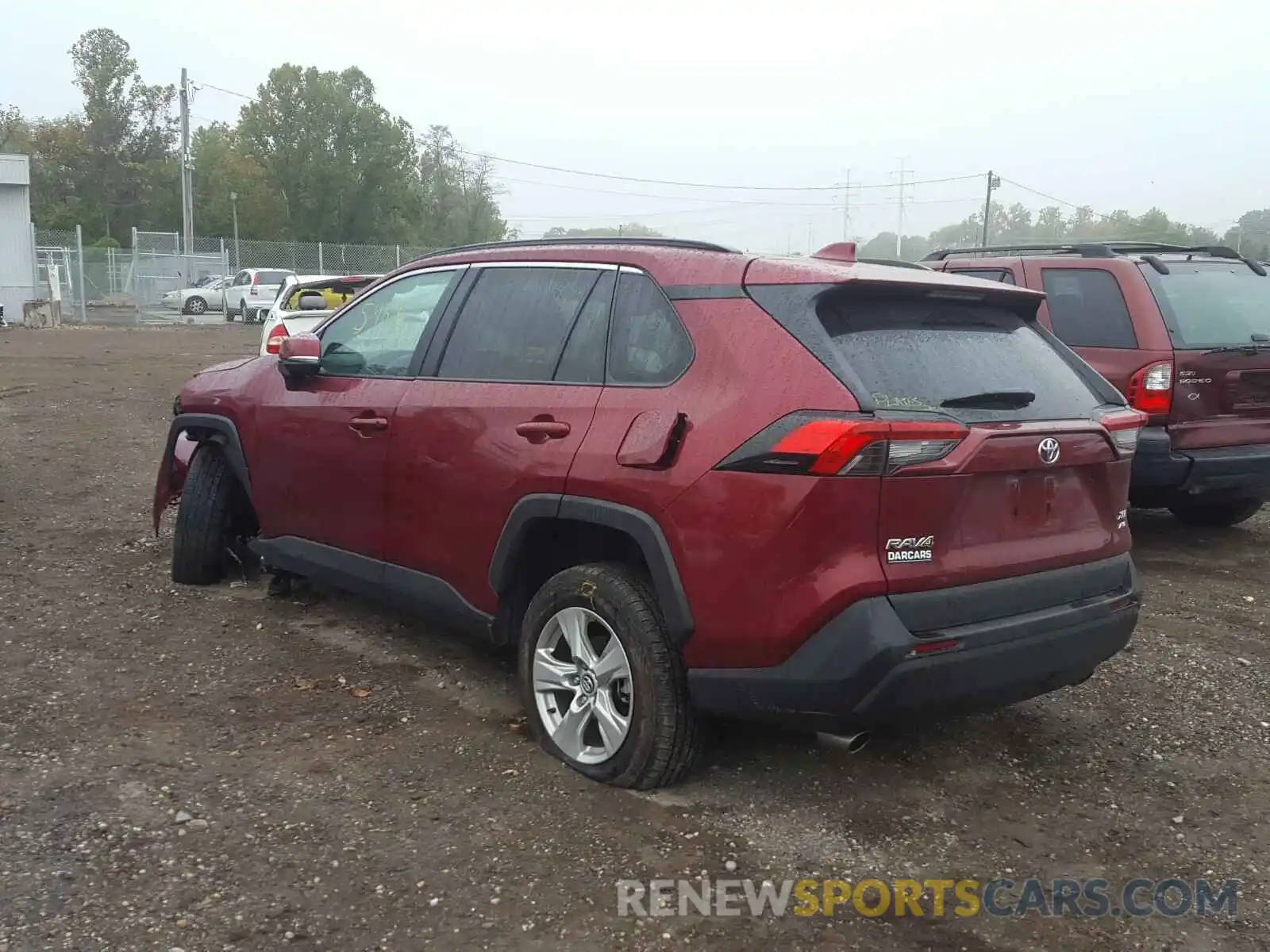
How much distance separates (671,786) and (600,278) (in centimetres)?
171

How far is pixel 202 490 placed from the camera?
553cm

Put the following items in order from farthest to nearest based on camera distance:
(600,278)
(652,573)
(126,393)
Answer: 1. (126,393)
2. (600,278)
3. (652,573)

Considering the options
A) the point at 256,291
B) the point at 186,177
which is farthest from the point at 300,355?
the point at 186,177

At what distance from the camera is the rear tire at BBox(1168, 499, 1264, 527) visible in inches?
293

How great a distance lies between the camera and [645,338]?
357 cm

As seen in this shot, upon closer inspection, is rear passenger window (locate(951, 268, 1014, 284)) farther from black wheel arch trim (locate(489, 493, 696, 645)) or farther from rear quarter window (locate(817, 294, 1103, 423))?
black wheel arch trim (locate(489, 493, 696, 645))

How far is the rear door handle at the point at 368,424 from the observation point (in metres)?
4.38

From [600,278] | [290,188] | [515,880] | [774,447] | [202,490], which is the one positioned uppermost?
[290,188]

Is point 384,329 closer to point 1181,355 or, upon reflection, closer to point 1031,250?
point 1181,355

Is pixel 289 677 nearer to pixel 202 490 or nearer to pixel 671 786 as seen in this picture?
pixel 202 490

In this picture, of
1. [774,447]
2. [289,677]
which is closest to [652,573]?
[774,447]

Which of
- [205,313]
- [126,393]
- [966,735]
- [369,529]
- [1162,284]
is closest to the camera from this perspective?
[966,735]

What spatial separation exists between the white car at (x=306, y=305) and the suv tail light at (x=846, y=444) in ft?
28.3

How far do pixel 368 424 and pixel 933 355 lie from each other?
2.26 m
